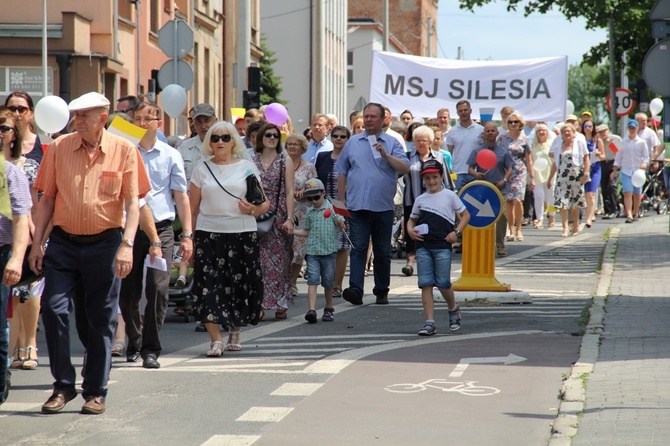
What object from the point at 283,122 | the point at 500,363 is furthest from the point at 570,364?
the point at 283,122

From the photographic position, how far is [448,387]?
8.66 m

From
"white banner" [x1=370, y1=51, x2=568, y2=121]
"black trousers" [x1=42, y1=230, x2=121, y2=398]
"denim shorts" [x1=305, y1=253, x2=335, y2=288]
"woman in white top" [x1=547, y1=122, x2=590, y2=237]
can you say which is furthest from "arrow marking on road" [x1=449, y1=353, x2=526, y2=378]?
"white banner" [x1=370, y1=51, x2=568, y2=121]

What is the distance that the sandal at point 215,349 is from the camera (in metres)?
10.1

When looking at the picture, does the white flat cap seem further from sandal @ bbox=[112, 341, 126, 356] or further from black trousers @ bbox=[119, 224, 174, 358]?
sandal @ bbox=[112, 341, 126, 356]

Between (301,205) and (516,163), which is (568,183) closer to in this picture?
(516,163)

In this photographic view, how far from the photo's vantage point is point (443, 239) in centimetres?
1155

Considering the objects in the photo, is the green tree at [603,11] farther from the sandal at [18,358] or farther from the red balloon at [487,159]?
the sandal at [18,358]

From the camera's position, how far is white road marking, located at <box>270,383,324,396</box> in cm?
837

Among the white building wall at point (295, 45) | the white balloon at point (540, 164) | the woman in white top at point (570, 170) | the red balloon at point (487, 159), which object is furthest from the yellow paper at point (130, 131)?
the white building wall at point (295, 45)

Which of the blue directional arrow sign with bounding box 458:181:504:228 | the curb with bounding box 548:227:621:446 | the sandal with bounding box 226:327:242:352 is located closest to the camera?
the curb with bounding box 548:227:621:446

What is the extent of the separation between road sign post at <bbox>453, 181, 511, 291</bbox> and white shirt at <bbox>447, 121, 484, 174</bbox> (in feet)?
15.4

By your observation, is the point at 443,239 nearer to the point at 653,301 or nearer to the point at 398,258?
the point at 653,301

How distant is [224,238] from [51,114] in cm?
224

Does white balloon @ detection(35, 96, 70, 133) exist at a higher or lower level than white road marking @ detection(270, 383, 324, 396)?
higher
